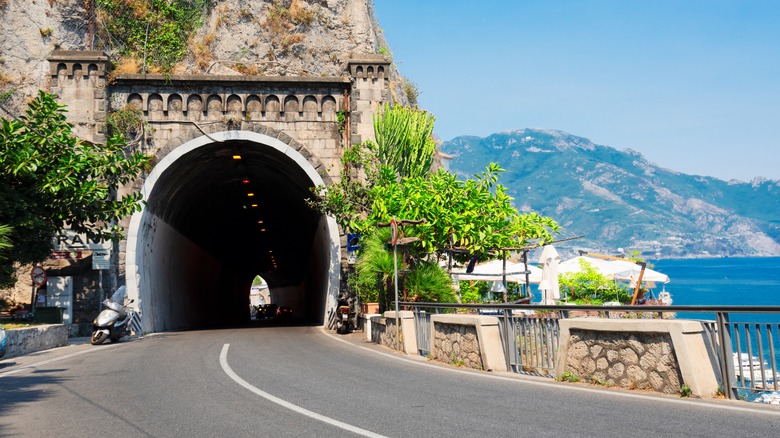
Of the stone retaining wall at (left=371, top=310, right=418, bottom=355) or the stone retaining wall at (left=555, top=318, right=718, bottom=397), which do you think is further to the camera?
the stone retaining wall at (left=371, top=310, right=418, bottom=355)

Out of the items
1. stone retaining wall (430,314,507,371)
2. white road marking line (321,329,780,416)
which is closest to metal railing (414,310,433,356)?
stone retaining wall (430,314,507,371)

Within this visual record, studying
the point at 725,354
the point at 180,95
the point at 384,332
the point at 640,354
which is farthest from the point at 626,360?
the point at 180,95

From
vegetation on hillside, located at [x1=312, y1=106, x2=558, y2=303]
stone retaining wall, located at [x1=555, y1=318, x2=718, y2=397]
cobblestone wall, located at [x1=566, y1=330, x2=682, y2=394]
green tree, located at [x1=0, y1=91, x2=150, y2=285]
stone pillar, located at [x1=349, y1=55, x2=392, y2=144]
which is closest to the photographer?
stone retaining wall, located at [x1=555, y1=318, x2=718, y2=397]

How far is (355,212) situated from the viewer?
25094 millimetres

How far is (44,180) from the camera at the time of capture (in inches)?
738

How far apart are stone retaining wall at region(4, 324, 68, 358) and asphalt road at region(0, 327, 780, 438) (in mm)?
2869

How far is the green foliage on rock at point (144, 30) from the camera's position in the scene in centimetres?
3008

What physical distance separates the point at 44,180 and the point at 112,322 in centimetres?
450

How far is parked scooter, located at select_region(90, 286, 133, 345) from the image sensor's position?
20.0 meters

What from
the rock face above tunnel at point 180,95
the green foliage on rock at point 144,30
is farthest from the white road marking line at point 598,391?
the green foliage on rock at point 144,30

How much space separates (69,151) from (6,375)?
8626 mm

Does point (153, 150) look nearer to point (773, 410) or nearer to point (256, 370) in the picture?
point (256, 370)

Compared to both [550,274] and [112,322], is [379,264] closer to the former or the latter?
[550,274]

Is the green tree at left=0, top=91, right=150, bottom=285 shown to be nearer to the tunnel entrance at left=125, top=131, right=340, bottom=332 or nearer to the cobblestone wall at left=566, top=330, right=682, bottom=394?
the tunnel entrance at left=125, top=131, right=340, bottom=332
